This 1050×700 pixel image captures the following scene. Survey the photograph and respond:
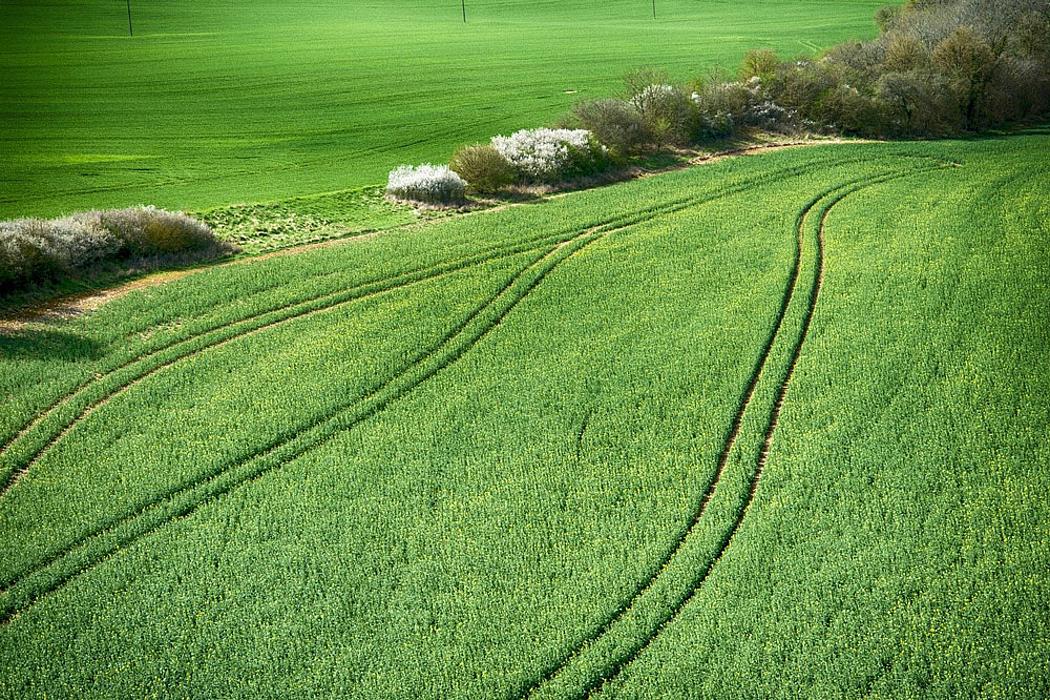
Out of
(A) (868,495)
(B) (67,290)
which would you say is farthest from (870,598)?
(B) (67,290)

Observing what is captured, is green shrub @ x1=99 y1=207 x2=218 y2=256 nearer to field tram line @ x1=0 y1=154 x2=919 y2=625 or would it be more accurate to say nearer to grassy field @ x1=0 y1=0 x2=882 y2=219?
grassy field @ x1=0 y1=0 x2=882 y2=219

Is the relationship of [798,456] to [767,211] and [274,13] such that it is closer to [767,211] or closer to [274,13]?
[767,211]

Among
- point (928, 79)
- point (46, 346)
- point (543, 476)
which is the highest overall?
point (928, 79)

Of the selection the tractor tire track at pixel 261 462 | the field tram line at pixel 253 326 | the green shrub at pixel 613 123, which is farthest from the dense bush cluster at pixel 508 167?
the tractor tire track at pixel 261 462

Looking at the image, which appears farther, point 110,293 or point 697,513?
point 110,293

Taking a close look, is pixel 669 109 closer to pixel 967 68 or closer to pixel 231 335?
pixel 967 68

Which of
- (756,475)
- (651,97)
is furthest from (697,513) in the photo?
(651,97)

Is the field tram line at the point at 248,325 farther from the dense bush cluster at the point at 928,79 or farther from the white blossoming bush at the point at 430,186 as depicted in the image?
the dense bush cluster at the point at 928,79

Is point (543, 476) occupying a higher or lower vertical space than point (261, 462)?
lower
